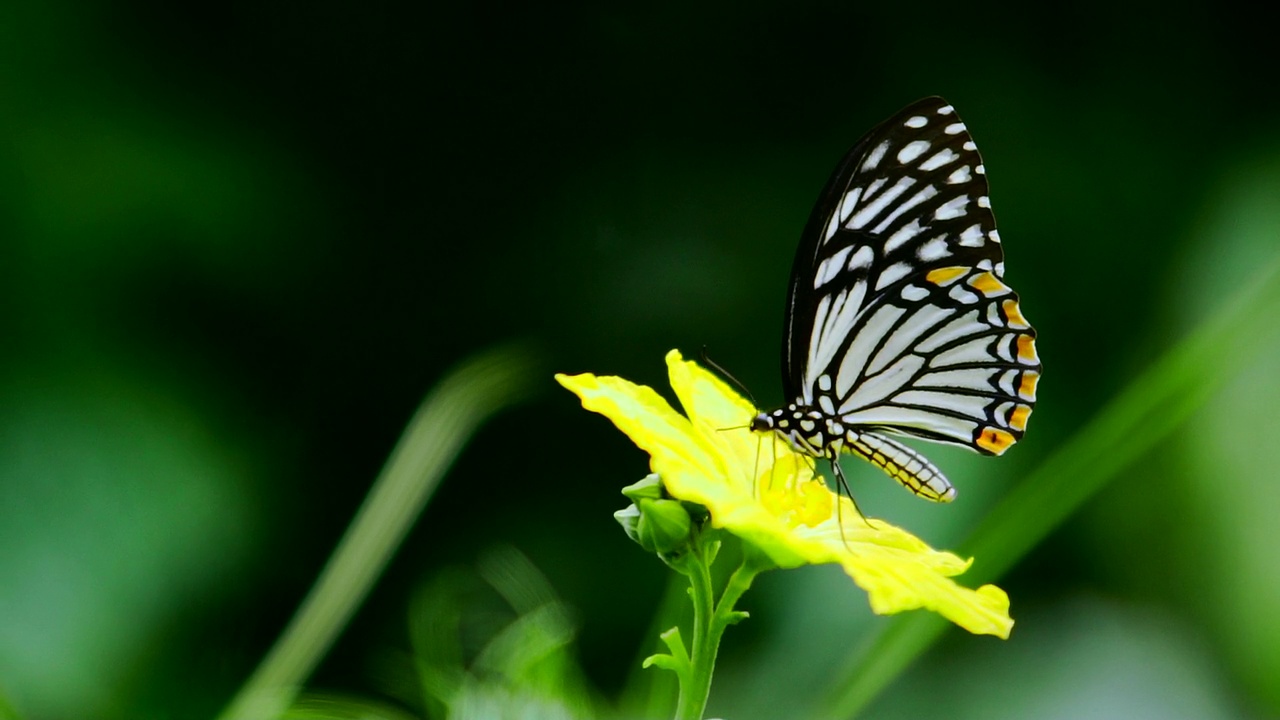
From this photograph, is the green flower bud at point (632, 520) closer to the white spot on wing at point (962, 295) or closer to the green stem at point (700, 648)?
the green stem at point (700, 648)

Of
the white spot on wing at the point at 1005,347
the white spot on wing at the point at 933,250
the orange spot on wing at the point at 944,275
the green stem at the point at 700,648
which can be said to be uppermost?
the white spot on wing at the point at 933,250

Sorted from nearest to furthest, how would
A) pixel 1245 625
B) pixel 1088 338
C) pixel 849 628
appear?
pixel 849 628 < pixel 1245 625 < pixel 1088 338

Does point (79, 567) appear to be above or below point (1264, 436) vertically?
below

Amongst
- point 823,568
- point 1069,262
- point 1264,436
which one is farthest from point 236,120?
point 1264,436

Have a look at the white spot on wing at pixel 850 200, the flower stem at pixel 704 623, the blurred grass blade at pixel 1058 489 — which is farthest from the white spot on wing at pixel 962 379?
the flower stem at pixel 704 623

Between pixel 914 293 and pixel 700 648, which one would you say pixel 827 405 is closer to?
pixel 914 293

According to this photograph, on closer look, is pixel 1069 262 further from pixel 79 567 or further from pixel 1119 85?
pixel 79 567
